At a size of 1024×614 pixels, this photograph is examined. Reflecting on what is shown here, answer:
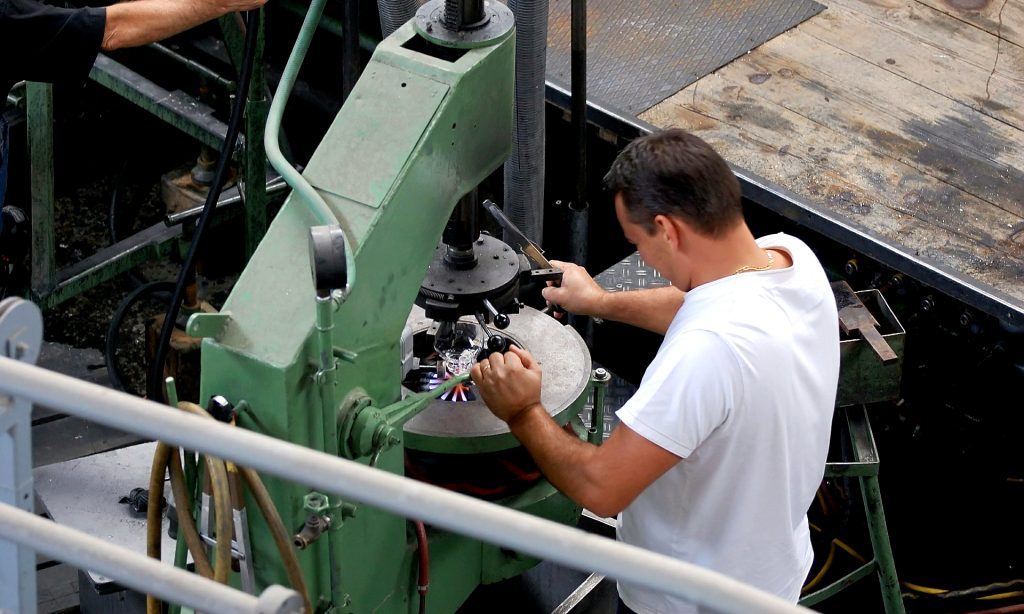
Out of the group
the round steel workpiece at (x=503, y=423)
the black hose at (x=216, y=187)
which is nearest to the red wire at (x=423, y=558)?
the round steel workpiece at (x=503, y=423)

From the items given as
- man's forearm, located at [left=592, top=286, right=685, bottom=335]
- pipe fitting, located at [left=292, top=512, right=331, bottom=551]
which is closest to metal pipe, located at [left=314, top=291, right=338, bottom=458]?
pipe fitting, located at [left=292, top=512, right=331, bottom=551]

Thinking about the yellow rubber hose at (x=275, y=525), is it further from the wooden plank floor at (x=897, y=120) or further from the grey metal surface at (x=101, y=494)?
the wooden plank floor at (x=897, y=120)

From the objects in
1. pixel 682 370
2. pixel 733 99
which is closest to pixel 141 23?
pixel 682 370

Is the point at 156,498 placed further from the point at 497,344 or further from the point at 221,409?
the point at 497,344

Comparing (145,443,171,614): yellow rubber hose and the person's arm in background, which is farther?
the person's arm in background

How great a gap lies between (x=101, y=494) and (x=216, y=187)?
2.49 ft

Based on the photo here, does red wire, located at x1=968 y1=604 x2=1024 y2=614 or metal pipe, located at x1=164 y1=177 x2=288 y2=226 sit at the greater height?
metal pipe, located at x1=164 y1=177 x2=288 y2=226

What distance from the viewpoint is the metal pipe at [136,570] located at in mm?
1287

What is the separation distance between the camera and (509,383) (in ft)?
6.95

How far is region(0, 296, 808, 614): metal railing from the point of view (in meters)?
1.19

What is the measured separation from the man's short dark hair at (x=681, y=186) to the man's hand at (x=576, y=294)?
37cm

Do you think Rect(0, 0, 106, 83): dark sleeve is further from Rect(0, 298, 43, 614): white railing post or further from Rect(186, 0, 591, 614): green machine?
Rect(0, 298, 43, 614): white railing post

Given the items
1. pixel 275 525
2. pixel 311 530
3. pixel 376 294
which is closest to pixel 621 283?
pixel 376 294

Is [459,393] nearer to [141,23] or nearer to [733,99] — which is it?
[141,23]
